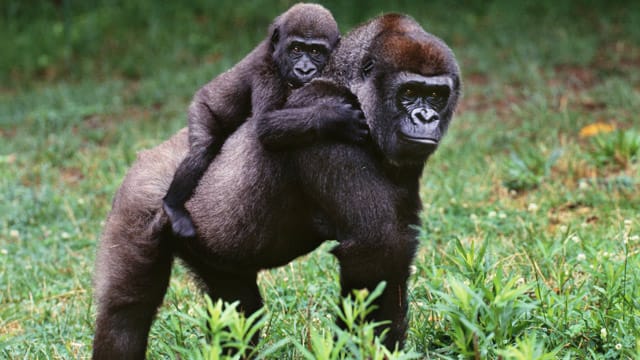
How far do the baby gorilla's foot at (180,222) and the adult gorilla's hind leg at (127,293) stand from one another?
3.6 inches

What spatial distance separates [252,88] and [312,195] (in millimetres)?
645

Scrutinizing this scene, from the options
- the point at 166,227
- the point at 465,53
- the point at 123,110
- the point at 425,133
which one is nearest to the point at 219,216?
the point at 166,227

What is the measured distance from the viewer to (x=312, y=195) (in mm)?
3367

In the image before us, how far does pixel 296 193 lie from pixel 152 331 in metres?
1.21

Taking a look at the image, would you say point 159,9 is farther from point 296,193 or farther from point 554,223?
point 296,193

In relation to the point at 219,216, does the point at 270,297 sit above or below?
below

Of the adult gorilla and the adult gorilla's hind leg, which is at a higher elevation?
the adult gorilla

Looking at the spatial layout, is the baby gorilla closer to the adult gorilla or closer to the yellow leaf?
the adult gorilla

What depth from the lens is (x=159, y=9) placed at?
11852 millimetres

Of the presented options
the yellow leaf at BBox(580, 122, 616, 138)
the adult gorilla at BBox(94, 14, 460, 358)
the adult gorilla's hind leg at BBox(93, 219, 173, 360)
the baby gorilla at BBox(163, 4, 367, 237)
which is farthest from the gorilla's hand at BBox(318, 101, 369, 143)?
the yellow leaf at BBox(580, 122, 616, 138)

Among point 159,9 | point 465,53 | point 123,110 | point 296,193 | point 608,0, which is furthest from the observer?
point 159,9

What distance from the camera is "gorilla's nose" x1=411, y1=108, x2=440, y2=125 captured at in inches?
128

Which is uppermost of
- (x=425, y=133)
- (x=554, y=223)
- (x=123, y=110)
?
(x=425, y=133)

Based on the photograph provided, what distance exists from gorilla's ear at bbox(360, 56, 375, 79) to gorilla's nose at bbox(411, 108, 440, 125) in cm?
23
